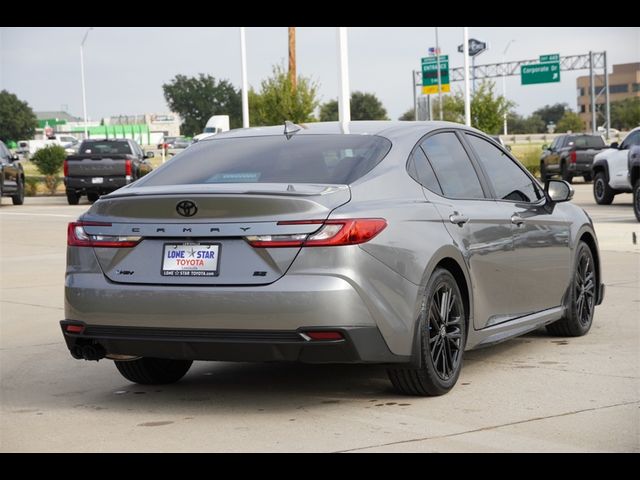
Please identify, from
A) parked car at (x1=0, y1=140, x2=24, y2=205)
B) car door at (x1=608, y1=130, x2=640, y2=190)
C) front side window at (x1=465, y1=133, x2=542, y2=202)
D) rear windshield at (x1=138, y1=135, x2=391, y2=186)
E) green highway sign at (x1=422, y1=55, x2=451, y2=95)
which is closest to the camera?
rear windshield at (x1=138, y1=135, x2=391, y2=186)

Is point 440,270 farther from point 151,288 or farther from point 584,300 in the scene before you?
point 584,300

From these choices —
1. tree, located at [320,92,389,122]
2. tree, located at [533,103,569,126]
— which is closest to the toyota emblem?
tree, located at [320,92,389,122]

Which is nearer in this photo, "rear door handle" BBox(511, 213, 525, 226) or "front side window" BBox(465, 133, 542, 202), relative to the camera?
"rear door handle" BBox(511, 213, 525, 226)

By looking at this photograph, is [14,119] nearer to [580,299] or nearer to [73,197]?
[73,197]

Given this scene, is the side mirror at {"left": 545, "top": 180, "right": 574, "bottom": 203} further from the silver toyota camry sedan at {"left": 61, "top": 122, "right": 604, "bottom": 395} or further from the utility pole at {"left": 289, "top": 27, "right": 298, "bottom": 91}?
the utility pole at {"left": 289, "top": 27, "right": 298, "bottom": 91}

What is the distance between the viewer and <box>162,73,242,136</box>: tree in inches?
6260

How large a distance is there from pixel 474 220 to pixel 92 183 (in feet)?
86.4

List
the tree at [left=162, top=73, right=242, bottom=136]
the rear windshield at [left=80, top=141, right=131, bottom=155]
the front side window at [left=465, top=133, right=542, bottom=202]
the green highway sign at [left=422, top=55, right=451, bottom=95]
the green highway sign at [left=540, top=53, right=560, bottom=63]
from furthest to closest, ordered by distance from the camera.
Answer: the tree at [left=162, top=73, right=242, bottom=136] < the green highway sign at [left=540, top=53, right=560, bottom=63] < the green highway sign at [left=422, top=55, right=451, bottom=95] < the rear windshield at [left=80, top=141, right=131, bottom=155] < the front side window at [left=465, top=133, right=542, bottom=202]

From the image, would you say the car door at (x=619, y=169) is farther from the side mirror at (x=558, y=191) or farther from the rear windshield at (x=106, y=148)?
the side mirror at (x=558, y=191)

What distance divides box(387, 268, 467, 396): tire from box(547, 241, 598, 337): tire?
1.95m

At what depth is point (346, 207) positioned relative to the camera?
20.4ft

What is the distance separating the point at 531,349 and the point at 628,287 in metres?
3.73

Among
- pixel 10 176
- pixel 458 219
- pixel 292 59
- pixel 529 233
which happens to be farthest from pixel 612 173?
pixel 292 59
